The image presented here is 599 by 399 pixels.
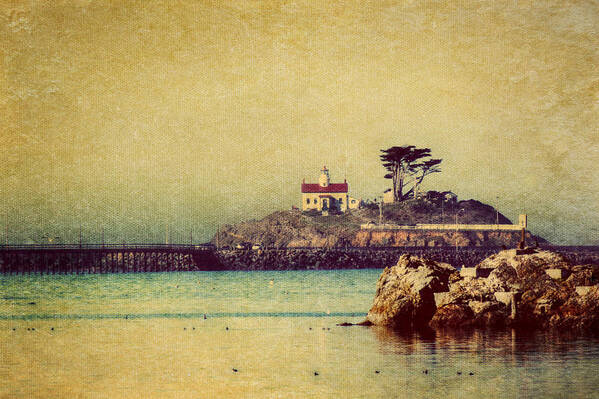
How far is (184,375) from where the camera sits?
2155cm

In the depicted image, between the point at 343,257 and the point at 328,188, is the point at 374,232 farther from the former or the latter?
the point at 328,188

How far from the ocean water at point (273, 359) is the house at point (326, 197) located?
11476 cm

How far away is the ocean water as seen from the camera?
19.4m

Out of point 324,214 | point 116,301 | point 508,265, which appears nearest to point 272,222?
point 324,214

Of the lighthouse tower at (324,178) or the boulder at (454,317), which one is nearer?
the boulder at (454,317)

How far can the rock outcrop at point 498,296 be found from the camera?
29.7 metres

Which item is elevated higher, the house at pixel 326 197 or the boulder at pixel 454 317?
the house at pixel 326 197

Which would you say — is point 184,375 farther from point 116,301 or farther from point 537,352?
point 116,301

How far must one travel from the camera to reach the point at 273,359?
965 inches

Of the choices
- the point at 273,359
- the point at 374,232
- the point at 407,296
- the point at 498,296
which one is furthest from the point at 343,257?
the point at 273,359

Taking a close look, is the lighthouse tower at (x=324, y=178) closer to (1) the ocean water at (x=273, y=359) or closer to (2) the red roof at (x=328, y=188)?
(2) the red roof at (x=328, y=188)

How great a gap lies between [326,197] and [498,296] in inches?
4852

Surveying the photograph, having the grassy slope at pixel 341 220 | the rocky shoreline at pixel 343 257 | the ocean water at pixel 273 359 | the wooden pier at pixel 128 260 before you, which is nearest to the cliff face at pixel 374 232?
the grassy slope at pixel 341 220

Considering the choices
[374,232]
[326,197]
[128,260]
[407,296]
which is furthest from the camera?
[326,197]
